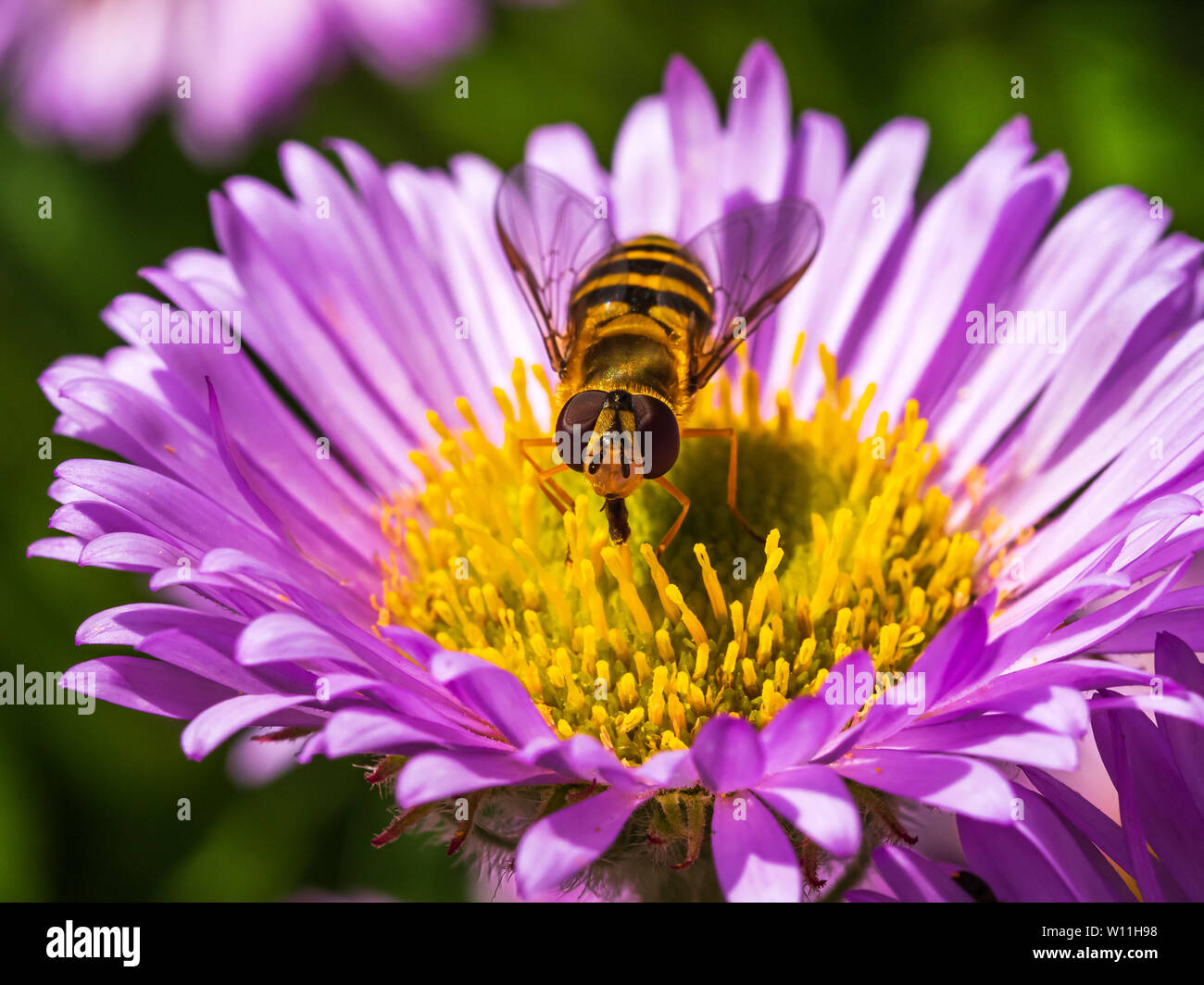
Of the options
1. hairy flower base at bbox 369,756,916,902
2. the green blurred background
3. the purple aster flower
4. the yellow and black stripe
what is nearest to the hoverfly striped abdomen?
the yellow and black stripe

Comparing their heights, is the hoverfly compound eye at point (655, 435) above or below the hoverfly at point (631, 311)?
below

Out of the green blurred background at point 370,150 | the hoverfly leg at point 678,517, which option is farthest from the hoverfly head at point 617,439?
the green blurred background at point 370,150

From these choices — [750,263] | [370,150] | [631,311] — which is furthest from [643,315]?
[370,150]

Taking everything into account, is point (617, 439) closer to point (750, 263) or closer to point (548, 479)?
point (548, 479)

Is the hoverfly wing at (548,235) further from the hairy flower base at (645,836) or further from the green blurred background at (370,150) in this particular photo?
the hairy flower base at (645,836)

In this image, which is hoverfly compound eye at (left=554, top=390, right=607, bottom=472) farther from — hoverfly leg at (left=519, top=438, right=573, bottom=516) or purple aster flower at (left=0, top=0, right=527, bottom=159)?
purple aster flower at (left=0, top=0, right=527, bottom=159)

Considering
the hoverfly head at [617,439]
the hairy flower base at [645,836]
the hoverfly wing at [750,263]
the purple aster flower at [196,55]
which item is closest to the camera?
the hairy flower base at [645,836]
